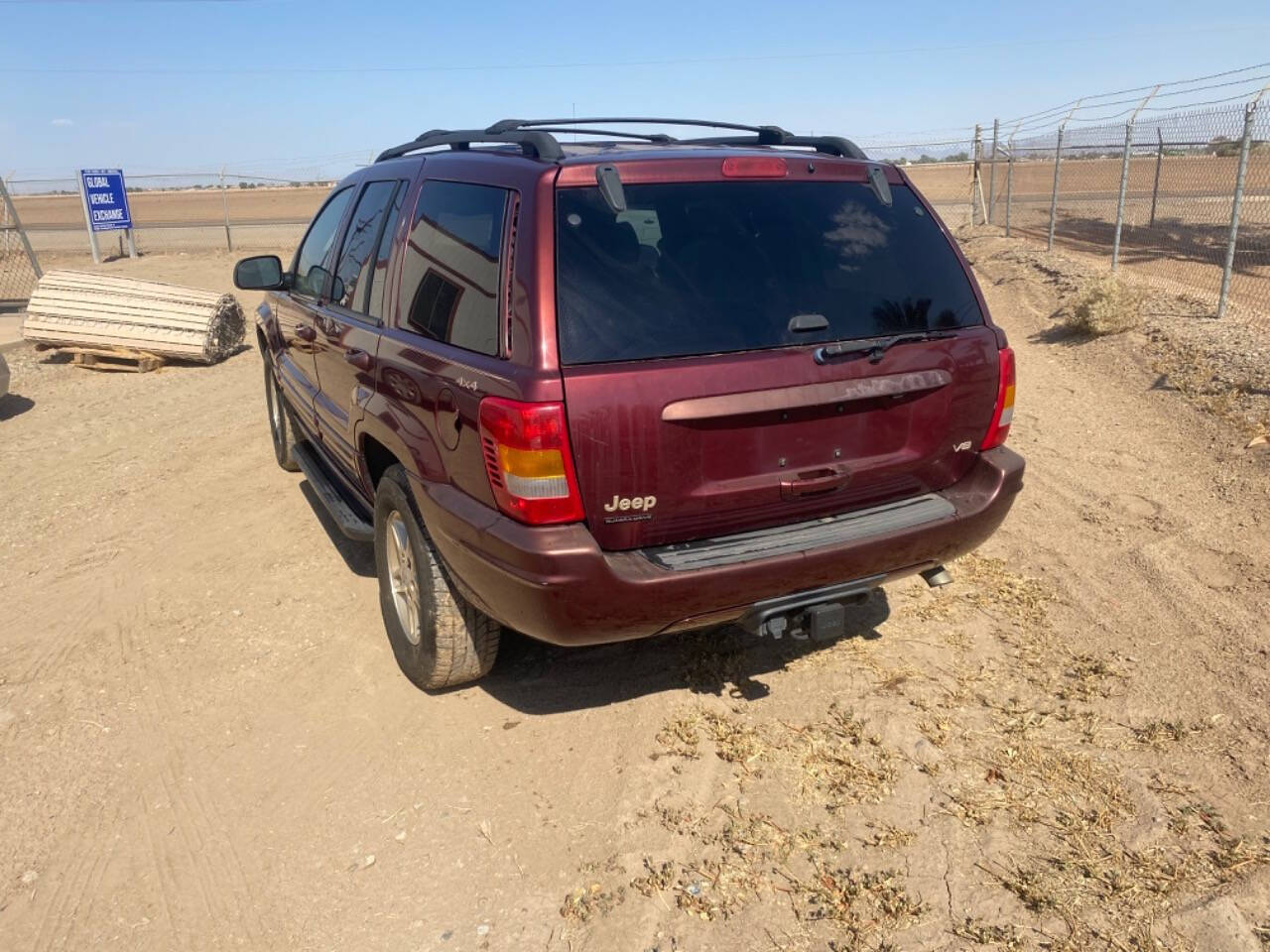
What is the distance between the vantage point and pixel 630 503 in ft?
9.25

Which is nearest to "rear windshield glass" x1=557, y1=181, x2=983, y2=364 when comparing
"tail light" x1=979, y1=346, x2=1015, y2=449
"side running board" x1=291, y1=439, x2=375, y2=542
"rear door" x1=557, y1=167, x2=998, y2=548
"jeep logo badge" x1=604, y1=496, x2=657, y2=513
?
"rear door" x1=557, y1=167, x2=998, y2=548

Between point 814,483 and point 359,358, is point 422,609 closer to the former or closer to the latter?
point 359,358

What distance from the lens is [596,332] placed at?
2.78 m

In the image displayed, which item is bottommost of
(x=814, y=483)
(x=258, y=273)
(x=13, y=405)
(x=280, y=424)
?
(x=13, y=405)

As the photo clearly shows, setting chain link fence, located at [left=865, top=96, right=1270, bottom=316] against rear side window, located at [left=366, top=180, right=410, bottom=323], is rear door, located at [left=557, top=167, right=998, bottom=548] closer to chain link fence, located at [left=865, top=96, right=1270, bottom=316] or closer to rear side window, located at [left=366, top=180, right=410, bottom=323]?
rear side window, located at [left=366, top=180, right=410, bottom=323]

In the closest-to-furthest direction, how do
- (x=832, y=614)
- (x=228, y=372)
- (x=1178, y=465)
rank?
(x=832, y=614) → (x=1178, y=465) → (x=228, y=372)

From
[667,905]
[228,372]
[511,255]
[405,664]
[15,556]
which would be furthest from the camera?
[228,372]

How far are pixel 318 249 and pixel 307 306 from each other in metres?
0.45

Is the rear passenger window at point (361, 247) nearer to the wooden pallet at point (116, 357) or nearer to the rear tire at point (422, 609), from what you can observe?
the rear tire at point (422, 609)

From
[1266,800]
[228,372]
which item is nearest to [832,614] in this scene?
[1266,800]

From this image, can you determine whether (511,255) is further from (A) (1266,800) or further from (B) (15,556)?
(B) (15,556)

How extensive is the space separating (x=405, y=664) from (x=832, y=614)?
178cm

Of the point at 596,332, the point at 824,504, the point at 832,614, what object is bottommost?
the point at 832,614

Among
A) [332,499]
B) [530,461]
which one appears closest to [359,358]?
[332,499]
